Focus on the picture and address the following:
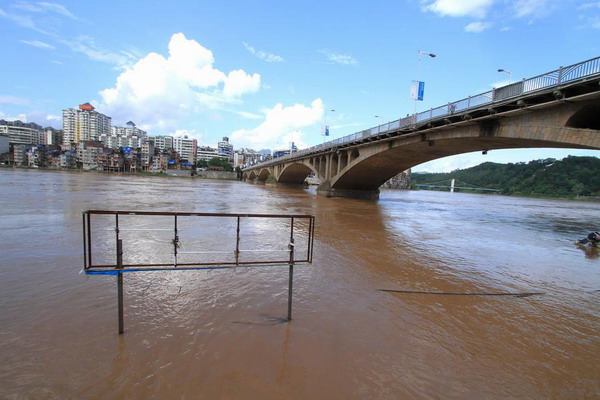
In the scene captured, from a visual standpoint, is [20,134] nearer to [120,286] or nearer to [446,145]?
[446,145]

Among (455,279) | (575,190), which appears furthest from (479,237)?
(575,190)

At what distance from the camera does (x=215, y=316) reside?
508cm

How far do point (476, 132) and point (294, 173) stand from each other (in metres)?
51.4

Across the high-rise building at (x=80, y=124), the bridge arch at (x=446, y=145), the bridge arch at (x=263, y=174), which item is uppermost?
the high-rise building at (x=80, y=124)

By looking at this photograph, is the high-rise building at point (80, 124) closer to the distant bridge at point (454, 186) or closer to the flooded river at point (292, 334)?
the distant bridge at point (454, 186)

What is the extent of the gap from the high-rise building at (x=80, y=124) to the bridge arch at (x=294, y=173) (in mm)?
155907

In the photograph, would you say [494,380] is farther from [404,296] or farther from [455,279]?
[455,279]

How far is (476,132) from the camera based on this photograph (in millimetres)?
20062

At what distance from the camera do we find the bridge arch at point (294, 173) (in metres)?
61.7

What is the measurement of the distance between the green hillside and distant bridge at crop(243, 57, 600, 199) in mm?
91558

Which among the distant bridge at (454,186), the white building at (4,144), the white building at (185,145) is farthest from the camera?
the white building at (185,145)

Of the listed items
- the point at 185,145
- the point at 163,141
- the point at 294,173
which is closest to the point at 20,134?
the point at 163,141

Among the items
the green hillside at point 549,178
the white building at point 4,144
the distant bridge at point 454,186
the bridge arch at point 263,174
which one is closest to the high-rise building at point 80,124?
the white building at point 4,144

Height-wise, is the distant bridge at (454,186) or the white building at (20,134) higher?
the white building at (20,134)
